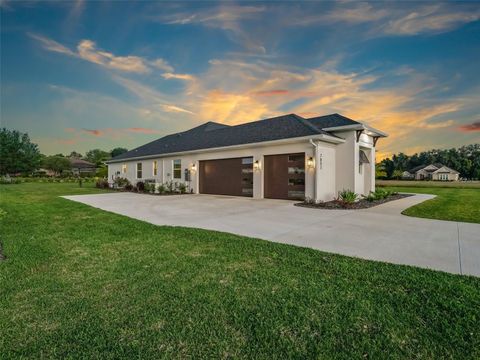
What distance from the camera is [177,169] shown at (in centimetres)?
1764

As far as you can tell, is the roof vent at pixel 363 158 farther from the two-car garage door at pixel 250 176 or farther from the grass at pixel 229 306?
the grass at pixel 229 306

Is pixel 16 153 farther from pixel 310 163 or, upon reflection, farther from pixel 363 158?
pixel 363 158

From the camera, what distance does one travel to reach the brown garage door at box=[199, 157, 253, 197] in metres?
13.5

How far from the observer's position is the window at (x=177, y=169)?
17375mm

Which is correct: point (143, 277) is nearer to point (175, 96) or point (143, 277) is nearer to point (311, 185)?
point (311, 185)

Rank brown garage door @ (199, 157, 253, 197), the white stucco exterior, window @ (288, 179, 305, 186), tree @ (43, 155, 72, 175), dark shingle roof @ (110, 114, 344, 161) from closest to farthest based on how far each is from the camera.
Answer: the white stucco exterior → window @ (288, 179, 305, 186) → dark shingle roof @ (110, 114, 344, 161) → brown garage door @ (199, 157, 253, 197) → tree @ (43, 155, 72, 175)

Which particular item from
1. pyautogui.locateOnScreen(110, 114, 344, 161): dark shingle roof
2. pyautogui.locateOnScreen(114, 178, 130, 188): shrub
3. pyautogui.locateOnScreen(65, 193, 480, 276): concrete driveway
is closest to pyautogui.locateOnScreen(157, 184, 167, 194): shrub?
pyautogui.locateOnScreen(110, 114, 344, 161): dark shingle roof

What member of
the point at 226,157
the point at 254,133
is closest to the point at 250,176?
the point at 226,157

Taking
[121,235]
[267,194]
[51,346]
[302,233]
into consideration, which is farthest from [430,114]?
[51,346]

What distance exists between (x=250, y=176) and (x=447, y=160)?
8231 centimetres

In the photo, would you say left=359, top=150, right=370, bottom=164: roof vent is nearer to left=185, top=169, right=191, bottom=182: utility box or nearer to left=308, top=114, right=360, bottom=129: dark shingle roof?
left=308, top=114, right=360, bottom=129: dark shingle roof

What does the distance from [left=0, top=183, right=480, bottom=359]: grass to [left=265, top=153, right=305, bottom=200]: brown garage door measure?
302 inches

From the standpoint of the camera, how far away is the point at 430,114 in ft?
52.2

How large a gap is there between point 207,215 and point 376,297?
585cm
